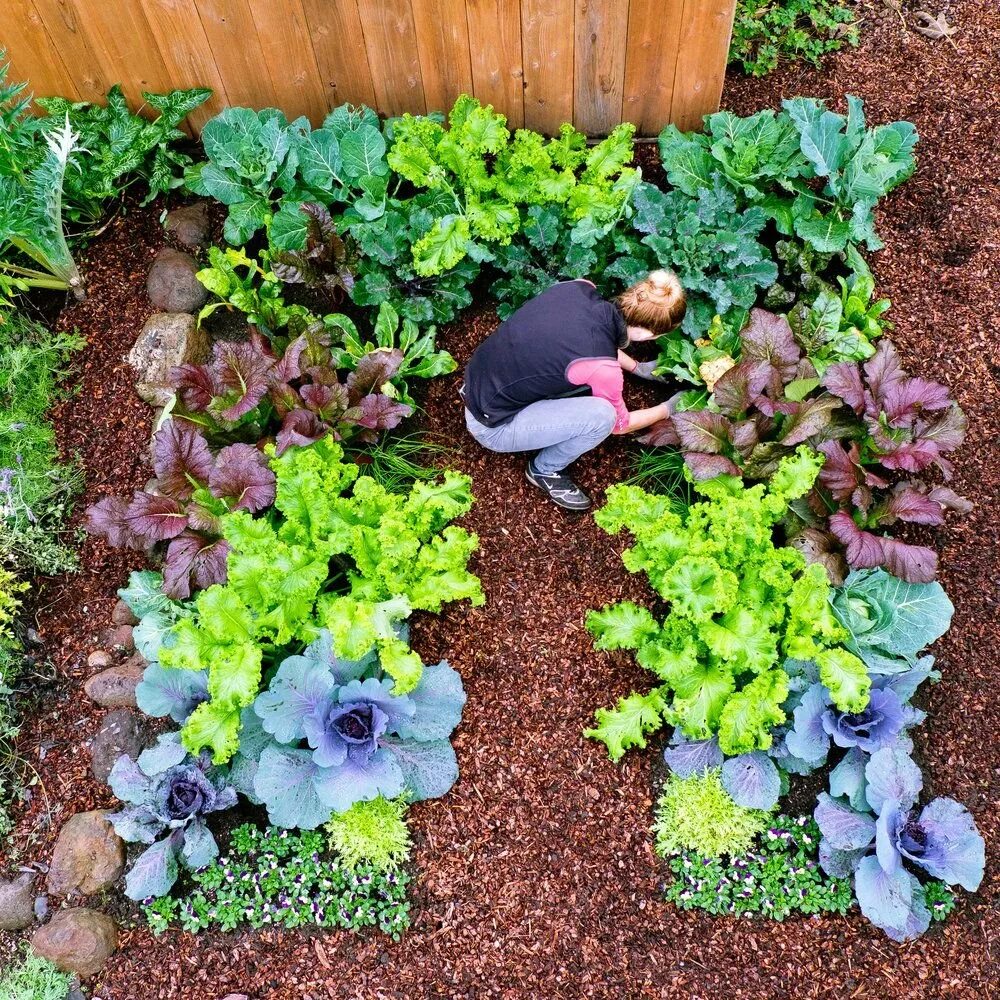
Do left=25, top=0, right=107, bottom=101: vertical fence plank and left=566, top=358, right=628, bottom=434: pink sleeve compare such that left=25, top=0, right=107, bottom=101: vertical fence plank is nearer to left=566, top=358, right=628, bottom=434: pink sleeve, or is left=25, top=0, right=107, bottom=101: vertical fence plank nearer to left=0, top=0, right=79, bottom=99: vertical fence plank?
left=0, top=0, right=79, bottom=99: vertical fence plank

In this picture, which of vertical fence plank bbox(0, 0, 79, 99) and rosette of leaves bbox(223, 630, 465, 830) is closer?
rosette of leaves bbox(223, 630, 465, 830)

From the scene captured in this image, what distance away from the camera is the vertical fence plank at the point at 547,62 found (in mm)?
4145

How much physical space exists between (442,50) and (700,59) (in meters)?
1.32

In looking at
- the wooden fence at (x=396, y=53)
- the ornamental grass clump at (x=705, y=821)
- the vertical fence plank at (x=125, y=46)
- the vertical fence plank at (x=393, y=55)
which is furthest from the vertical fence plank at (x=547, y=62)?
the ornamental grass clump at (x=705, y=821)

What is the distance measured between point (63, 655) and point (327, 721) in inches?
56.2

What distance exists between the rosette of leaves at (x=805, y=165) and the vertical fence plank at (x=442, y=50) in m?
1.11

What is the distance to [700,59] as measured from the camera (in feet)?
14.3

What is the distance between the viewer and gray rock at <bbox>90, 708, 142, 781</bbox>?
12.0 ft

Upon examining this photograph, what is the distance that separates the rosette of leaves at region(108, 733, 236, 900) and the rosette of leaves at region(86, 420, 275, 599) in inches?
27.2

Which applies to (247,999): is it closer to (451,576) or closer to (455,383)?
(451,576)

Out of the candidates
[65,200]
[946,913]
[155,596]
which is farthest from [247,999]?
[65,200]

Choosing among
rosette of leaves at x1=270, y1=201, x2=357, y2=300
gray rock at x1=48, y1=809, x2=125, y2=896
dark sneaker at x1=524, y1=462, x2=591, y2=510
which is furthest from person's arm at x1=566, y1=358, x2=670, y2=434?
gray rock at x1=48, y1=809, x2=125, y2=896

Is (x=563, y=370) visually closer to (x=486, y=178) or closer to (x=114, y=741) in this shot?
(x=486, y=178)

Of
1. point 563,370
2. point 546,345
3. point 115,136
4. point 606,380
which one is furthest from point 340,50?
point 606,380
